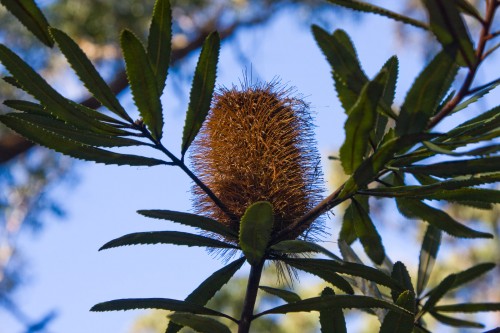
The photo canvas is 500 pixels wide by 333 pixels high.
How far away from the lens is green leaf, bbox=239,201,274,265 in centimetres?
80

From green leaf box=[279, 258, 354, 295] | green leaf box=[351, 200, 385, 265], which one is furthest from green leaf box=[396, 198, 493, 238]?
green leaf box=[279, 258, 354, 295]

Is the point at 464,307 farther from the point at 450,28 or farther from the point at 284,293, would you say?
the point at 450,28

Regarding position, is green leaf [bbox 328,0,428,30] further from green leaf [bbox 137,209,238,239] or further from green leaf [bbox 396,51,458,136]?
green leaf [bbox 137,209,238,239]

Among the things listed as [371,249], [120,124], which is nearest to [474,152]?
[371,249]

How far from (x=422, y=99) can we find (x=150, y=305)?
1.42 ft

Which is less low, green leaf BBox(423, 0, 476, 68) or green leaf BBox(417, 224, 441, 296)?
green leaf BBox(417, 224, 441, 296)

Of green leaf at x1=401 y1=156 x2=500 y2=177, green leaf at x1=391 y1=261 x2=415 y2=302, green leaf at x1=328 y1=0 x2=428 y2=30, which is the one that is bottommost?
green leaf at x1=391 y1=261 x2=415 y2=302

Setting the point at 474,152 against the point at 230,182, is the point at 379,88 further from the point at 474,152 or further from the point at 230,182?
the point at 230,182

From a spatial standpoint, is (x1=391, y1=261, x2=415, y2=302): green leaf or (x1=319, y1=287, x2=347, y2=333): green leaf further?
(x1=391, y1=261, x2=415, y2=302): green leaf

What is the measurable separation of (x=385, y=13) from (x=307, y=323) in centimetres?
972

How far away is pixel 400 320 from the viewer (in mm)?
887

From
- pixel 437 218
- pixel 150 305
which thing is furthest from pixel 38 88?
pixel 437 218

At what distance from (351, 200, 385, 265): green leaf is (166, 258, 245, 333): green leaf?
0.68 feet

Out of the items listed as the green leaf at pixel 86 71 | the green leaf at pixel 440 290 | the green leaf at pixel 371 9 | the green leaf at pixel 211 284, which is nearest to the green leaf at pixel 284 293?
the green leaf at pixel 211 284
